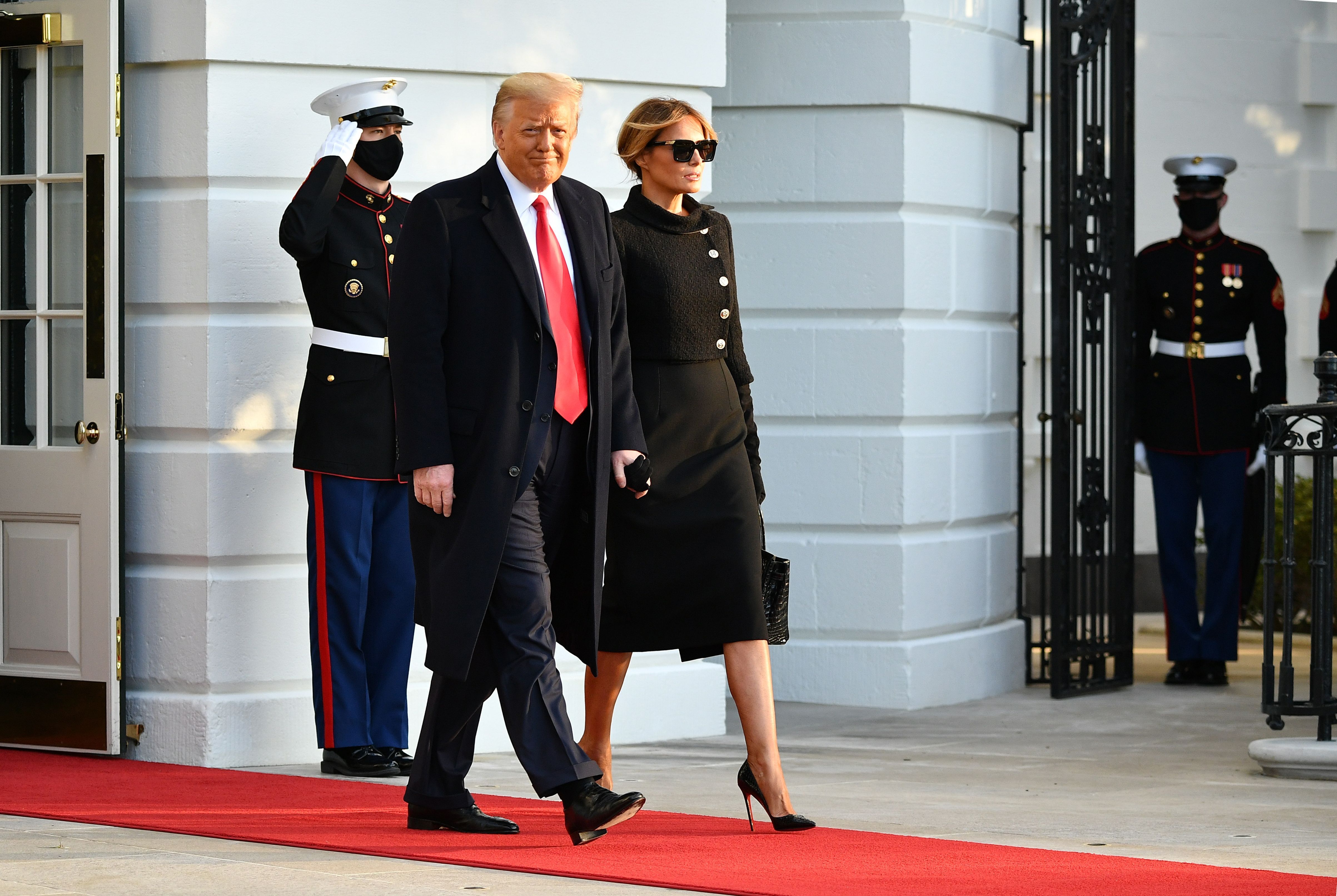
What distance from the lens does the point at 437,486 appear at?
4715 mm

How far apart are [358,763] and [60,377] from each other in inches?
57.8

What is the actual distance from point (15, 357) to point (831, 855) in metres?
3.15

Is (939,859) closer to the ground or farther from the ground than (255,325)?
closer to the ground

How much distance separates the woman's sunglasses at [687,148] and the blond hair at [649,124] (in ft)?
0.06

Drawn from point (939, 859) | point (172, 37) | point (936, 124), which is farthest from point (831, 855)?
point (936, 124)

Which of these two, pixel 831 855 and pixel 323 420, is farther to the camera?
pixel 323 420

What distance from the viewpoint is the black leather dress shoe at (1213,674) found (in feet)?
27.8

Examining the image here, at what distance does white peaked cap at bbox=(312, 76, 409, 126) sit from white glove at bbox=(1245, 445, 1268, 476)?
3.94 metres

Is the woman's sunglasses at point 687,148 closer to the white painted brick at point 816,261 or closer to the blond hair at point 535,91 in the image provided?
the blond hair at point 535,91

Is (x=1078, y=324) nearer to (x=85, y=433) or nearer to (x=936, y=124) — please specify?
(x=936, y=124)

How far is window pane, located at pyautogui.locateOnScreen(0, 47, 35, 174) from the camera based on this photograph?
6.41 m

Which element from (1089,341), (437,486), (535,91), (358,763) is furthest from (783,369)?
(437,486)

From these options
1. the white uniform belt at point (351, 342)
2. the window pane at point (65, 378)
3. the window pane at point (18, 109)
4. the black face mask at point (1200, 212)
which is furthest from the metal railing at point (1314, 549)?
the window pane at point (18, 109)

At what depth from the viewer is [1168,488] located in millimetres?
8539
